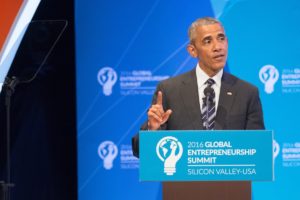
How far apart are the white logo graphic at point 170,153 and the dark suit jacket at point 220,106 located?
0.88 metres

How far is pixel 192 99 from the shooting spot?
4.18m

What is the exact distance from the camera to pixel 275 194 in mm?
5805

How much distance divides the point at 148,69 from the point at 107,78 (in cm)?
41

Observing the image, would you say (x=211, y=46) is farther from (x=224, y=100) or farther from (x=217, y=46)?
(x=224, y=100)

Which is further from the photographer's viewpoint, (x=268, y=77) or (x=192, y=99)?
(x=268, y=77)

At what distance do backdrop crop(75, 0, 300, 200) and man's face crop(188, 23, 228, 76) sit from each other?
1723mm

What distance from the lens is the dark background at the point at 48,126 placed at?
584 cm

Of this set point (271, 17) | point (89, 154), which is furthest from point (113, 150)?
point (271, 17)

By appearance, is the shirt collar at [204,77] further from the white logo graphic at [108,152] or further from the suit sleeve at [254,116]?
the white logo graphic at [108,152]

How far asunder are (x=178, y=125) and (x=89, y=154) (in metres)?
2.01

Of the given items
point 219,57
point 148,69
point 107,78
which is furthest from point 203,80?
point 107,78

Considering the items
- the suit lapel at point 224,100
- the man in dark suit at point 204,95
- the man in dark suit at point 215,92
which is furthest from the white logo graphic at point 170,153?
the suit lapel at point 224,100

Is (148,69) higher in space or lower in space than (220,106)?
higher

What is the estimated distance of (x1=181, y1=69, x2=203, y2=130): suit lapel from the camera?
4.08 m
